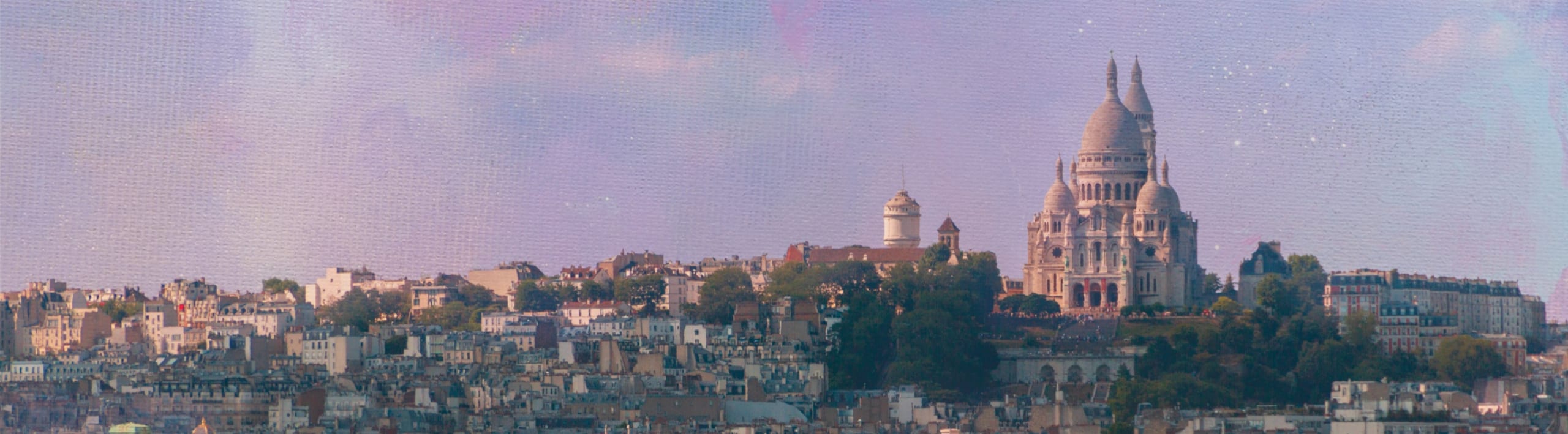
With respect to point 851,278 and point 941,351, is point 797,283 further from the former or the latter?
point 941,351

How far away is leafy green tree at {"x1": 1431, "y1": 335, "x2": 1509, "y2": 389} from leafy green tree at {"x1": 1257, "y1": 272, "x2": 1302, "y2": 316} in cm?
528

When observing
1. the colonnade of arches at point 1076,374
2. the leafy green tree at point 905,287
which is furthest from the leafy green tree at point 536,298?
the colonnade of arches at point 1076,374

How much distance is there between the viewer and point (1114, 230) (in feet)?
323

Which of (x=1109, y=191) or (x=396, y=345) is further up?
(x=1109, y=191)

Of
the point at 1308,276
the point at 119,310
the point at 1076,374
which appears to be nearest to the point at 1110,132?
the point at 1308,276

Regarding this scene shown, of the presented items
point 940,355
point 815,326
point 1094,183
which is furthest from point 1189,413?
point 1094,183

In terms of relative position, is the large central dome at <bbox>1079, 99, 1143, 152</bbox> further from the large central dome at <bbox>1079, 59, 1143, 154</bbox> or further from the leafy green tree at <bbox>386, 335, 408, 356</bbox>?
the leafy green tree at <bbox>386, 335, 408, 356</bbox>

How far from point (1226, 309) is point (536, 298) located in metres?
18.6

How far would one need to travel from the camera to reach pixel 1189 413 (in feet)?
243

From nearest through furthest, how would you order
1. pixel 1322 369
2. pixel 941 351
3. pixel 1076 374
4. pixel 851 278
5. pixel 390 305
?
pixel 1322 369 → pixel 941 351 → pixel 1076 374 → pixel 851 278 → pixel 390 305

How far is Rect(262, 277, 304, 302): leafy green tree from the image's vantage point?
10856 centimetres

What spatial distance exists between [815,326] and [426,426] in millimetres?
18170

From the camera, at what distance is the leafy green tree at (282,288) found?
109m

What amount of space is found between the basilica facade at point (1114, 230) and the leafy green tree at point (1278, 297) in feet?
12.1
